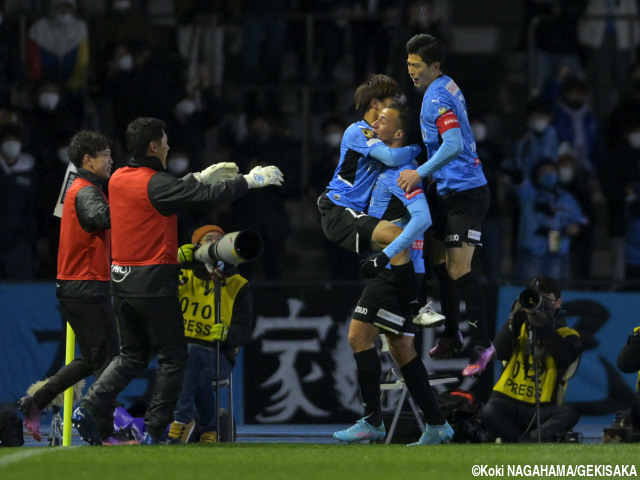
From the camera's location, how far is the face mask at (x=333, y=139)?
51.8 ft

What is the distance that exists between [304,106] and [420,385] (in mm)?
7533

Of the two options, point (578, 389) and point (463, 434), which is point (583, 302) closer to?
point (578, 389)

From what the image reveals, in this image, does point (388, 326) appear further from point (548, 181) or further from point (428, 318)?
point (548, 181)

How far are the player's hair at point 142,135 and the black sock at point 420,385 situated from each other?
2.25m

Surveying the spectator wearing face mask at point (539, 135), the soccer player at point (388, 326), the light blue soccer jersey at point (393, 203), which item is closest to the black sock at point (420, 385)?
the soccer player at point (388, 326)

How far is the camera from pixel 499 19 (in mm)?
18750

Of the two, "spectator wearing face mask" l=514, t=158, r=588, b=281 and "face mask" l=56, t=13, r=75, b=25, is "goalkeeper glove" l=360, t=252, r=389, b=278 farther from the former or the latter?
"face mask" l=56, t=13, r=75, b=25

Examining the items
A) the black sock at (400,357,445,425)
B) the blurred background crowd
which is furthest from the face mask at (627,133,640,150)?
the black sock at (400,357,445,425)

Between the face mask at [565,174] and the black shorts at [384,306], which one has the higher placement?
the face mask at [565,174]

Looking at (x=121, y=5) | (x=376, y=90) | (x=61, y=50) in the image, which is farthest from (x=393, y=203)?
(x=121, y=5)

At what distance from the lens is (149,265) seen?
9359 millimetres

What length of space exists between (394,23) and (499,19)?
2.62 m

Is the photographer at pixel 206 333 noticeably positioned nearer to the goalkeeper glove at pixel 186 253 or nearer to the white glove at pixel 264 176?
the goalkeeper glove at pixel 186 253

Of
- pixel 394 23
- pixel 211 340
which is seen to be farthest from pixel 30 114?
pixel 211 340
